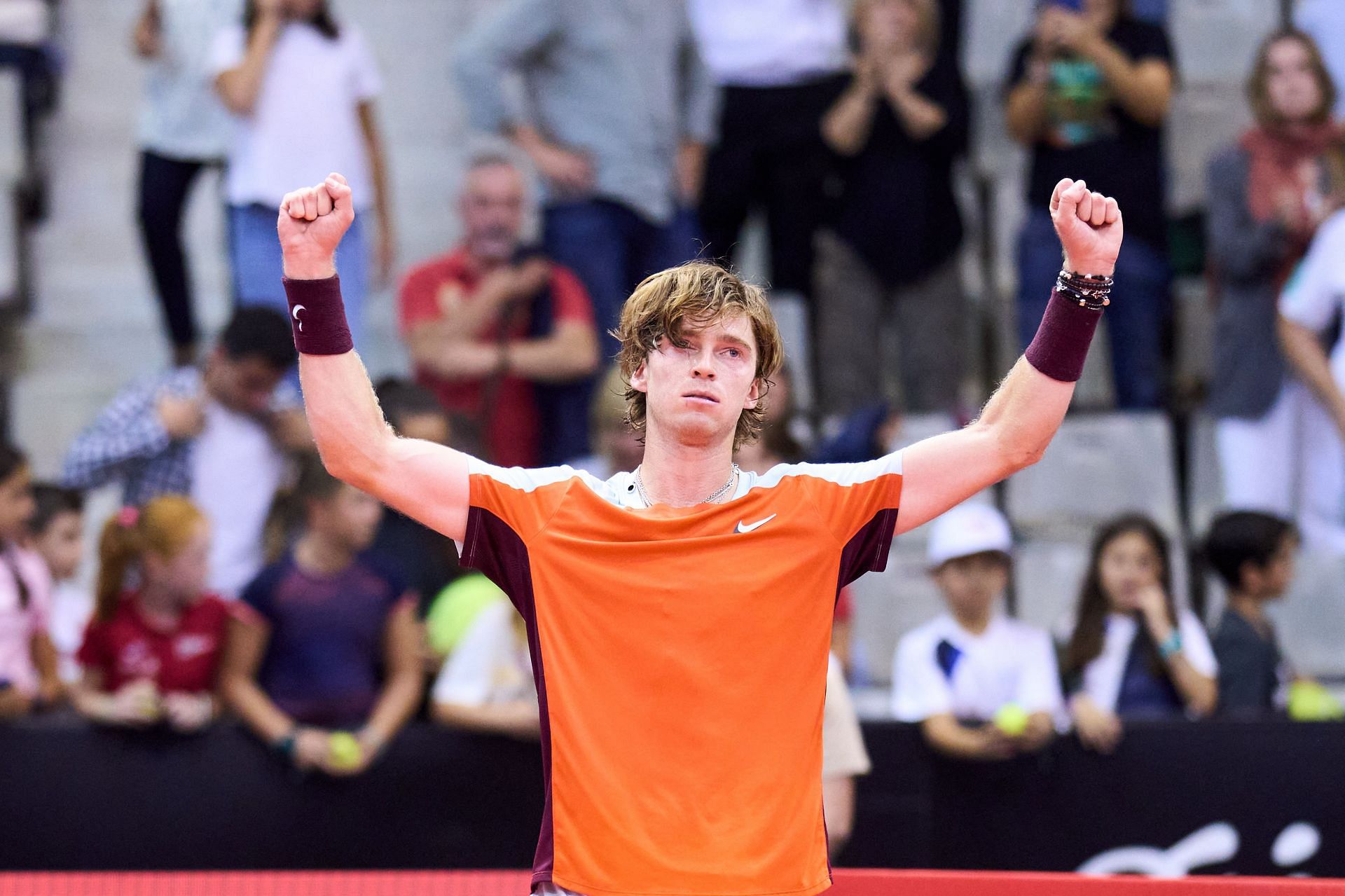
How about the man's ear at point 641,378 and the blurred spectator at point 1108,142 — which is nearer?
the man's ear at point 641,378

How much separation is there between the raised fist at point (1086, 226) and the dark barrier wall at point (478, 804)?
8.59ft

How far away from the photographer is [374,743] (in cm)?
511

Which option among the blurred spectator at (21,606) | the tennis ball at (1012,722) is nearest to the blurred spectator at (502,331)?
the blurred spectator at (21,606)

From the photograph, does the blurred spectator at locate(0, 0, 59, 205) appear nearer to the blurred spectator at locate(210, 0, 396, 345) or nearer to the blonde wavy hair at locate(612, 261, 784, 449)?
the blurred spectator at locate(210, 0, 396, 345)

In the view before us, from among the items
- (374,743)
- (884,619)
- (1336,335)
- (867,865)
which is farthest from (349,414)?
(1336,335)

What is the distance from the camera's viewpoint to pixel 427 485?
2.82 m

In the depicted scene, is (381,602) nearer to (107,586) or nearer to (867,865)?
(107,586)

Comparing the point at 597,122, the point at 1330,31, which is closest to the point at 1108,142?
A: the point at 1330,31

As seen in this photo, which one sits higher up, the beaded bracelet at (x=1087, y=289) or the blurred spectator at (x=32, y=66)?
the blurred spectator at (x=32, y=66)

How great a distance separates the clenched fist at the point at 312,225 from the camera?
105 inches

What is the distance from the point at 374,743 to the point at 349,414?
2552 millimetres

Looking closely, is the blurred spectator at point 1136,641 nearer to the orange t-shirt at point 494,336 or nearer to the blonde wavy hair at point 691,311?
the orange t-shirt at point 494,336

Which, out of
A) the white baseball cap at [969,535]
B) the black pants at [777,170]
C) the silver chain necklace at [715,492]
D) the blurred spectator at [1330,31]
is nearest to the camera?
the silver chain necklace at [715,492]

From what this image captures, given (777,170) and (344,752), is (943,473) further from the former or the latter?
(777,170)
